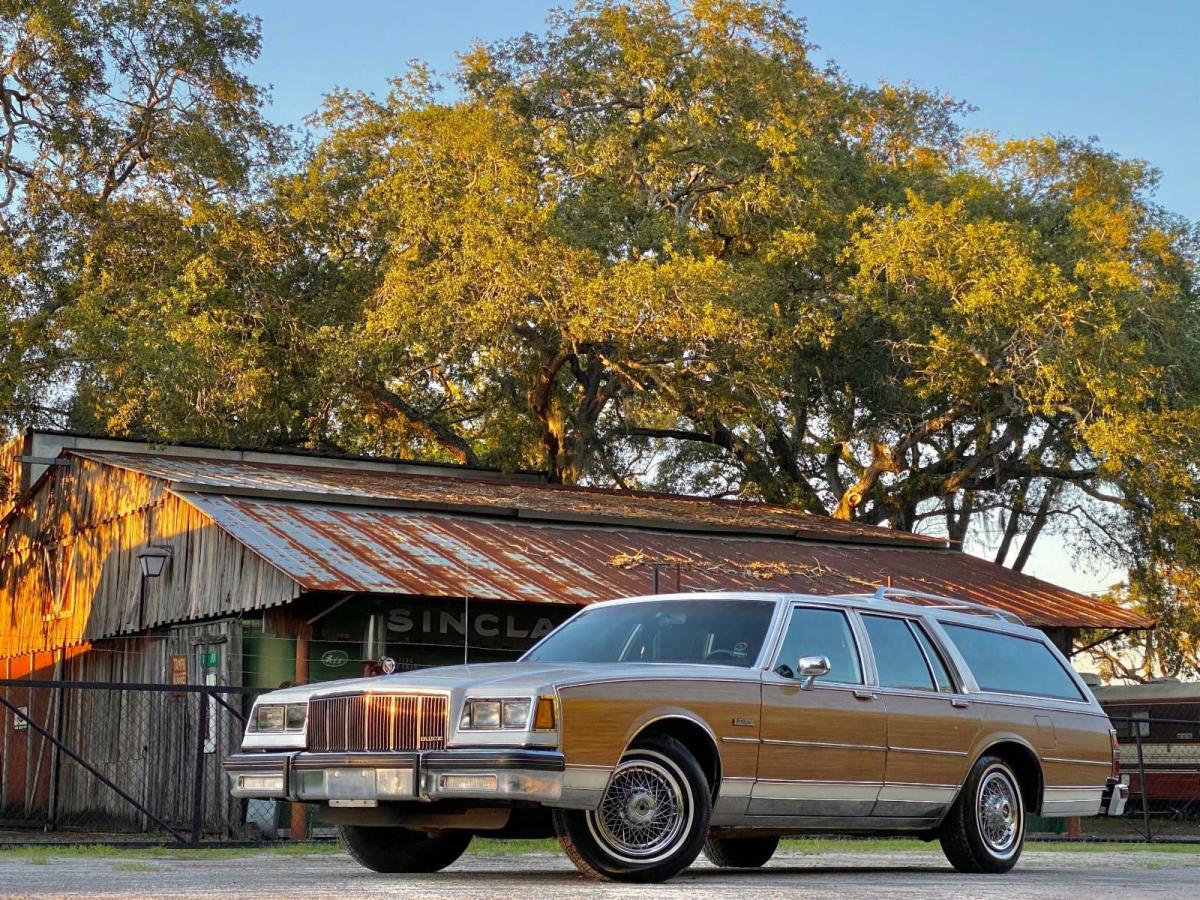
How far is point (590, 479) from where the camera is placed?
3906 cm

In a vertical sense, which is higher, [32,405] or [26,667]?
→ [32,405]

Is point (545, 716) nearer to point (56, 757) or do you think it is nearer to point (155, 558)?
point (155, 558)

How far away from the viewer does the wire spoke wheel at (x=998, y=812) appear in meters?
11.4

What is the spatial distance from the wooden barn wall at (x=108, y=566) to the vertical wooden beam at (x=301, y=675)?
2.26ft

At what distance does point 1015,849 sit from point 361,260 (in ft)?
86.0

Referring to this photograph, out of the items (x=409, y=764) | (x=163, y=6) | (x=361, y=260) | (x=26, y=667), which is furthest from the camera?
(x=361, y=260)

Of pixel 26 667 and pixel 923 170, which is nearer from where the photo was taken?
pixel 26 667

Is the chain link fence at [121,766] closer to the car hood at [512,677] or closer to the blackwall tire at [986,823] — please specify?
the car hood at [512,677]

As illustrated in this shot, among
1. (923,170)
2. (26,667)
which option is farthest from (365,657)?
(923,170)

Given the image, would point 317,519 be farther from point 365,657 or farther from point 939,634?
point 939,634

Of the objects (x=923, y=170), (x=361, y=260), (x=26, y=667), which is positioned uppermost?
(x=923, y=170)

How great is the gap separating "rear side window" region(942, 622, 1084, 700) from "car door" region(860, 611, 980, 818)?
0.40 m

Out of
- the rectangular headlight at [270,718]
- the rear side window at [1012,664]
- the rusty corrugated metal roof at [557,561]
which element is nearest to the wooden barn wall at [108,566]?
the rusty corrugated metal roof at [557,561]

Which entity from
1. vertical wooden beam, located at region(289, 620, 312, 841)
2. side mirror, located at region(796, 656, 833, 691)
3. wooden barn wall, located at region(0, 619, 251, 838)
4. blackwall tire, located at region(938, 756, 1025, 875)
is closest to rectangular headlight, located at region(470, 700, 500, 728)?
side mirror, located at region(796, 656, 833, 691)
